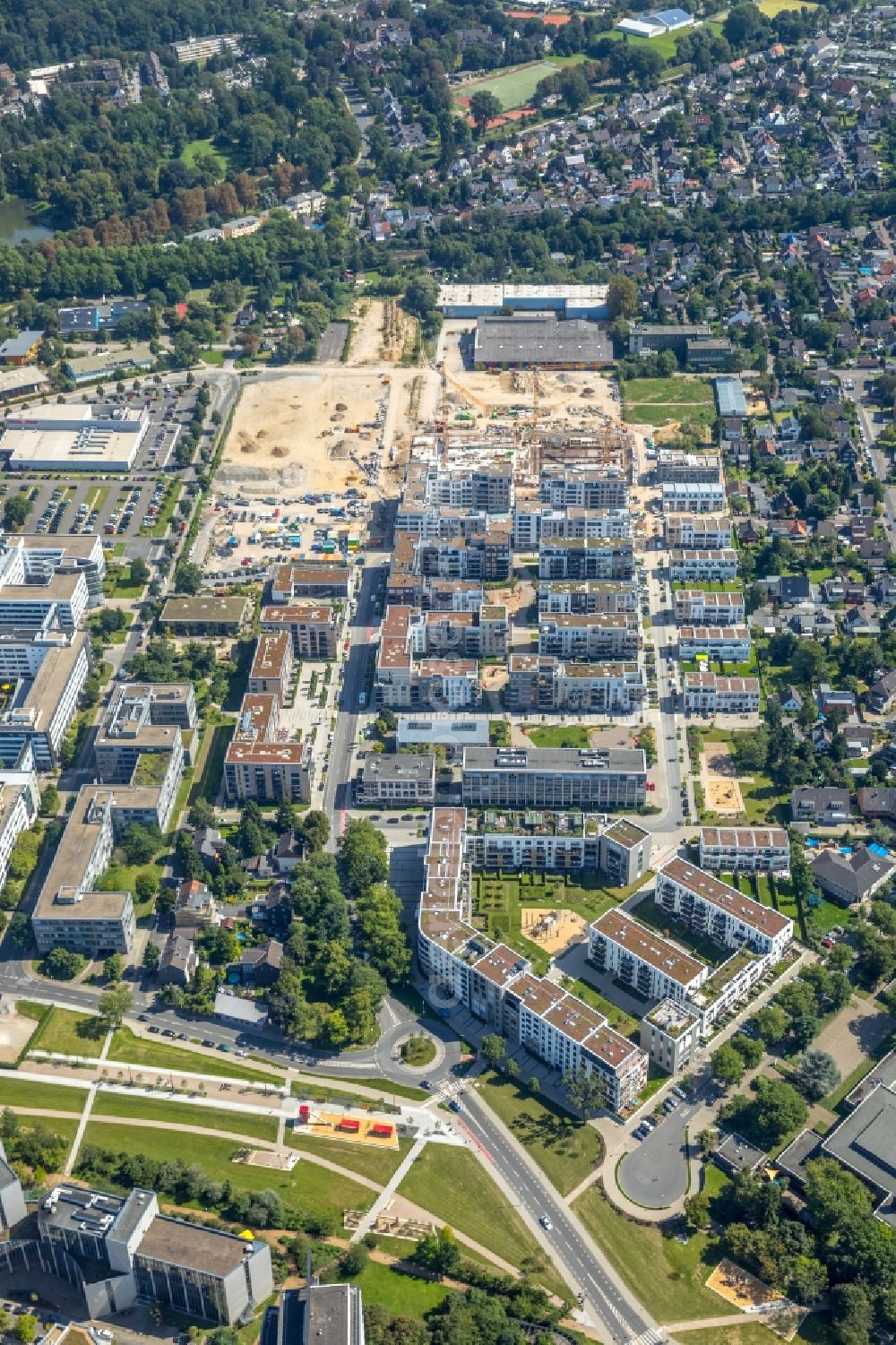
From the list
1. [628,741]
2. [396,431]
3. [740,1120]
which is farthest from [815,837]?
[396,431]

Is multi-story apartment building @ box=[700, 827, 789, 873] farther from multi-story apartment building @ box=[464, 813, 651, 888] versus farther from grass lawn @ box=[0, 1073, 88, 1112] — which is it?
grass lawn @ box=[0, 1073, 88, 1112]

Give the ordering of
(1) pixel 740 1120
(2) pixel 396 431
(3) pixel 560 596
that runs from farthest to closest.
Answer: (2) pixel 396 431 < (3) pixel 560 596 < (1) pixel 740 1120

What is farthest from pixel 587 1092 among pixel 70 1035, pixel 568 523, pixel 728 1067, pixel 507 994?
pixel 568 523

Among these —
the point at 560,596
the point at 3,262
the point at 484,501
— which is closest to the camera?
the point at 560,596

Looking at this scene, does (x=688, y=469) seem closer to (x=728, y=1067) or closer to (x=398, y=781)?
(x=398, y=781)

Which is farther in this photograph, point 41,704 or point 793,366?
point 793,366

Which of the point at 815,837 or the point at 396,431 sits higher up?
the point at 396,431

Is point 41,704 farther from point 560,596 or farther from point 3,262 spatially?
point 3,262

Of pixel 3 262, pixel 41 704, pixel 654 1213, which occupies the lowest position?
pixel 654 1213
